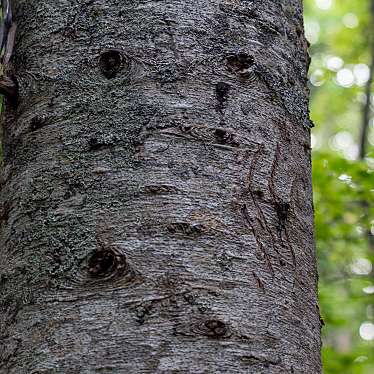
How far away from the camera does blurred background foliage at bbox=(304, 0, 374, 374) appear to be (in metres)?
4.20

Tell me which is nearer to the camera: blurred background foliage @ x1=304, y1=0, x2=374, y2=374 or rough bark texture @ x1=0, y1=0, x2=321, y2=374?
rough bark texture @ x1=0, y1=0, x2=321, y2=374

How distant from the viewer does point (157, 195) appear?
116 cm

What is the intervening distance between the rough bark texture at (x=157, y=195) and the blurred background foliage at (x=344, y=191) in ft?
8.45

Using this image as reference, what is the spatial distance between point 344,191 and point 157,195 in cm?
320

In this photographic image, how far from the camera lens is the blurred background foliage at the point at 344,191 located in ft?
13.8

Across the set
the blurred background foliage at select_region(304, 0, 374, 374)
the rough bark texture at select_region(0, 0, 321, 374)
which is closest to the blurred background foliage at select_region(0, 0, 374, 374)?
the blurred background foliage at select_region(304, 0, 374, 374)

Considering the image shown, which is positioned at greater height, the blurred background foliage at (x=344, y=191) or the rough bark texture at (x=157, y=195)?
the blurred background foliage at (x=344, y=191)

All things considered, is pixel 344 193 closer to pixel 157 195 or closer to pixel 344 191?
pixel 344 191

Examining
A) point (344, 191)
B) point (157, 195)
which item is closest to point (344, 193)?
A: point (344, 191)

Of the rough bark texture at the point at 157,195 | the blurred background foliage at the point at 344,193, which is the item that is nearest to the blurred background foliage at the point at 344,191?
the blurred background foliage at the point at 344,193

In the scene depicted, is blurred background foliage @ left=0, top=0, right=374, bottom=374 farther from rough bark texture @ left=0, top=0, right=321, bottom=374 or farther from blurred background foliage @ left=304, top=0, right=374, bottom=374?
rough bark texture @ left=0, top=0, right=321, bottom=374

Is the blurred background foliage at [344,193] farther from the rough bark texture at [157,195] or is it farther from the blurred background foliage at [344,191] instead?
the rough bark texture at [157,195]

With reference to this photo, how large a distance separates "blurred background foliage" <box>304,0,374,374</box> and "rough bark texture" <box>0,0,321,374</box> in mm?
2576

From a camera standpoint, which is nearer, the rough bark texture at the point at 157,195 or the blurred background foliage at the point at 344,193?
the rough bark texture at the point at 157,195
